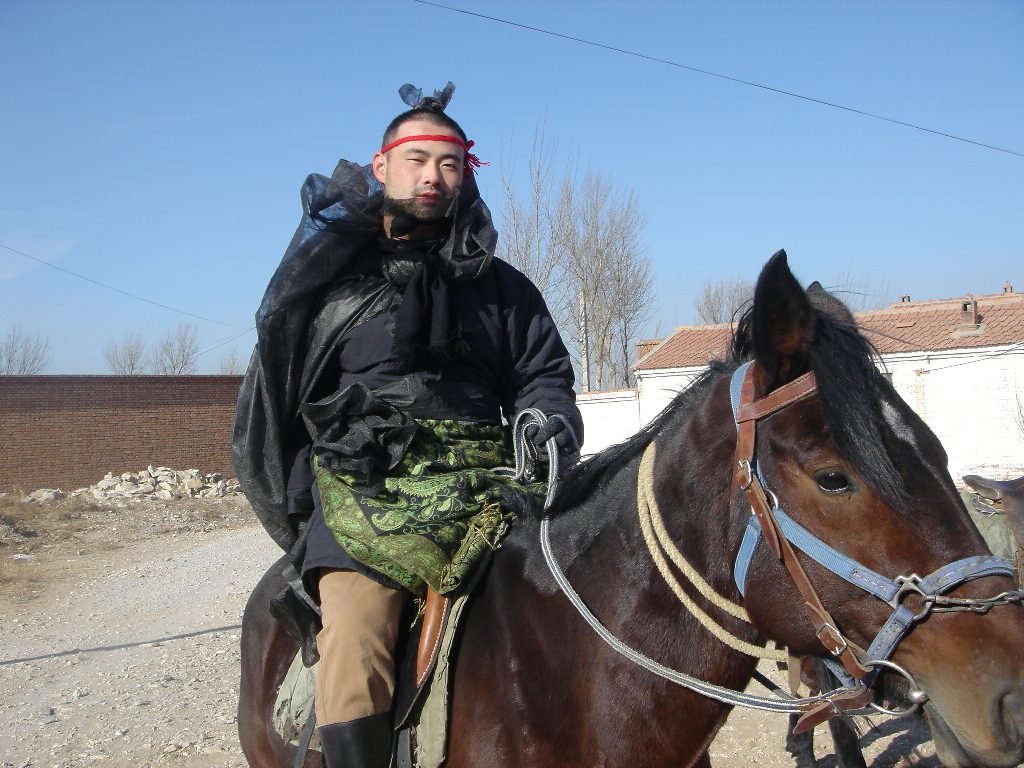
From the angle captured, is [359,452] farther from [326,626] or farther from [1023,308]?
[1023,308]

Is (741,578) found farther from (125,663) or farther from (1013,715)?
(125,663)

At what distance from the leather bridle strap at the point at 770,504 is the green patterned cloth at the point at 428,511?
772mm

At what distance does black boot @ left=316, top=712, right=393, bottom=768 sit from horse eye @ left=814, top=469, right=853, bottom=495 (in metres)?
1.27

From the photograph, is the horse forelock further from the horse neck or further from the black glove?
the black glove

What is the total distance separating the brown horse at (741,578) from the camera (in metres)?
1.51

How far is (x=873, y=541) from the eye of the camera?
156cm

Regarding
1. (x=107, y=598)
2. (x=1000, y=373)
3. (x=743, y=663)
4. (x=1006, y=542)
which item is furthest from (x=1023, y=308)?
(x=743, y=663)

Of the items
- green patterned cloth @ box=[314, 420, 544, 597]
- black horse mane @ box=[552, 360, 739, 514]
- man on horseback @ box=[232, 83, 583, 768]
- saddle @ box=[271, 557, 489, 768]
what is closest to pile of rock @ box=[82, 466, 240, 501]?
man on horseback @ box=[232, 83, 583, 768]

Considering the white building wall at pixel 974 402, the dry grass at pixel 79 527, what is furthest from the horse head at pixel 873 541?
the white building wall at pixel 974 402

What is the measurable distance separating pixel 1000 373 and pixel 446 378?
22366 millimetres

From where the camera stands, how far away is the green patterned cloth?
83.4 inches

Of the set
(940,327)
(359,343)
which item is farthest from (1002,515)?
(940,327)

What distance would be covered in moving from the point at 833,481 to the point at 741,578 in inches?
11.3

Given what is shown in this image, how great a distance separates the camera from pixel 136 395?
76.8 ft
